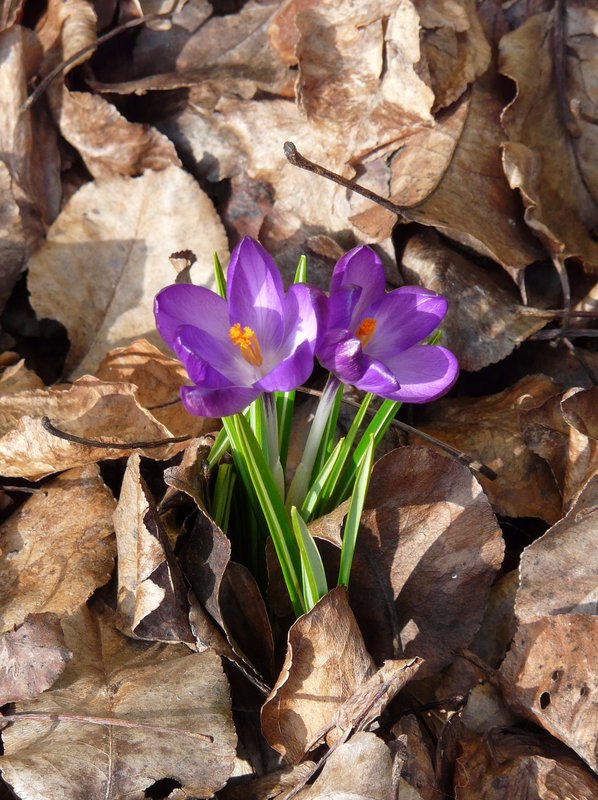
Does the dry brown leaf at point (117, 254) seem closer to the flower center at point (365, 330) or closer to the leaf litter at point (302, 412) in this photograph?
the leaf litter at point (302, 412)

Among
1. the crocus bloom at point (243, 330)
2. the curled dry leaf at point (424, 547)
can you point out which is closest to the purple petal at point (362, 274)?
the crocus bloom at point (243, 330)

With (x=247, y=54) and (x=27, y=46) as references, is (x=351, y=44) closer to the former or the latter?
(x=247, y=54)

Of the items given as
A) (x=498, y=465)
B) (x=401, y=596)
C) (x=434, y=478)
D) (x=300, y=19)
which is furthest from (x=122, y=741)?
(x=300, y=19)

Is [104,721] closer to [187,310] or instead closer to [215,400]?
[215,400]

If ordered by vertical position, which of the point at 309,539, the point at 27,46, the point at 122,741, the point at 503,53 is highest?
the point at 27,46

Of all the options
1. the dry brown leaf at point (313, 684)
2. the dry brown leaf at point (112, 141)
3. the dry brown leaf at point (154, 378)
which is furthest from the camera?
the dry brown leaf at point (112, 141)

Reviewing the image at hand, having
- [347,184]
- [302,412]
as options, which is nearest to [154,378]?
[302,412]

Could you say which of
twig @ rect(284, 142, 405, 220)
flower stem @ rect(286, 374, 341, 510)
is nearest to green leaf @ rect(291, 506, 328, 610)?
flower stem @ rect(286, 374, 341, 510)
